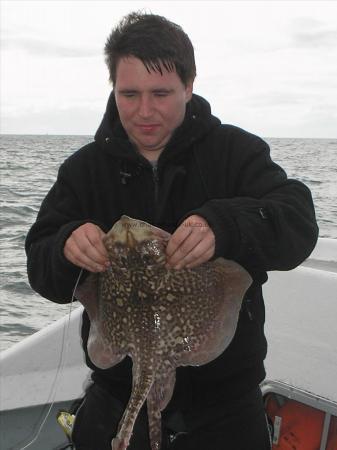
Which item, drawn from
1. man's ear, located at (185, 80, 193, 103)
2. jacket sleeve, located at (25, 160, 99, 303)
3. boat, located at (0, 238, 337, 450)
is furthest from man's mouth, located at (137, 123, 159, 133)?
boat, located at (0, 238, 337, 450)

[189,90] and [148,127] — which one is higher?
[189,90]

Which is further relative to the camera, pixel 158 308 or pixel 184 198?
pixel 184 198

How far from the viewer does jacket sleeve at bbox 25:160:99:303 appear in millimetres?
2195

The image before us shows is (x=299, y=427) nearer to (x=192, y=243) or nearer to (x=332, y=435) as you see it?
(x=332, y=435)

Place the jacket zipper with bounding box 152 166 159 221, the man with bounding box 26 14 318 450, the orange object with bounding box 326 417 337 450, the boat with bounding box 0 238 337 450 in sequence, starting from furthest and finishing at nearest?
the boat with bounding box 0 238 337 450 < the orange object with bounding box 326 417 337 450 < the jacket zipper with bounding box 152 166 159 221 < the man with bounding box 26 14 318 450

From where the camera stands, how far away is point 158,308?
6.94 ft

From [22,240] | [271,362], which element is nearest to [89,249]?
[271,362]

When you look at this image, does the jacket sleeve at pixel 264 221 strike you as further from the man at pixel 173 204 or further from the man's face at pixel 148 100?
the man's face at pixel 148 100

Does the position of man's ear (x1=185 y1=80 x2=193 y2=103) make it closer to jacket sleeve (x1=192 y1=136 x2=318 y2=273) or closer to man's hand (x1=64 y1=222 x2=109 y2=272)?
jacket sleeve (x1=192 y1=136 x2=318 y2=273)

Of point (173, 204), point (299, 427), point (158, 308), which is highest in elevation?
point (173, 204)

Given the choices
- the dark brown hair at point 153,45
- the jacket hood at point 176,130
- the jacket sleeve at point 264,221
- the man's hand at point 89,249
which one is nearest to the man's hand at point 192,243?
the jacket sleeve at point 264,221

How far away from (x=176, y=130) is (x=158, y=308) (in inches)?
32.7

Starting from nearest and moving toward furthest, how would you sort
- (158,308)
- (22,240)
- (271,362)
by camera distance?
(158,308) < (271,362) < (22,240)

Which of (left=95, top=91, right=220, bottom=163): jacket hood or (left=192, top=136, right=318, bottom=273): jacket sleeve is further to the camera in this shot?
(left=95, top=91, right=220, bottom=163): jacket hood
